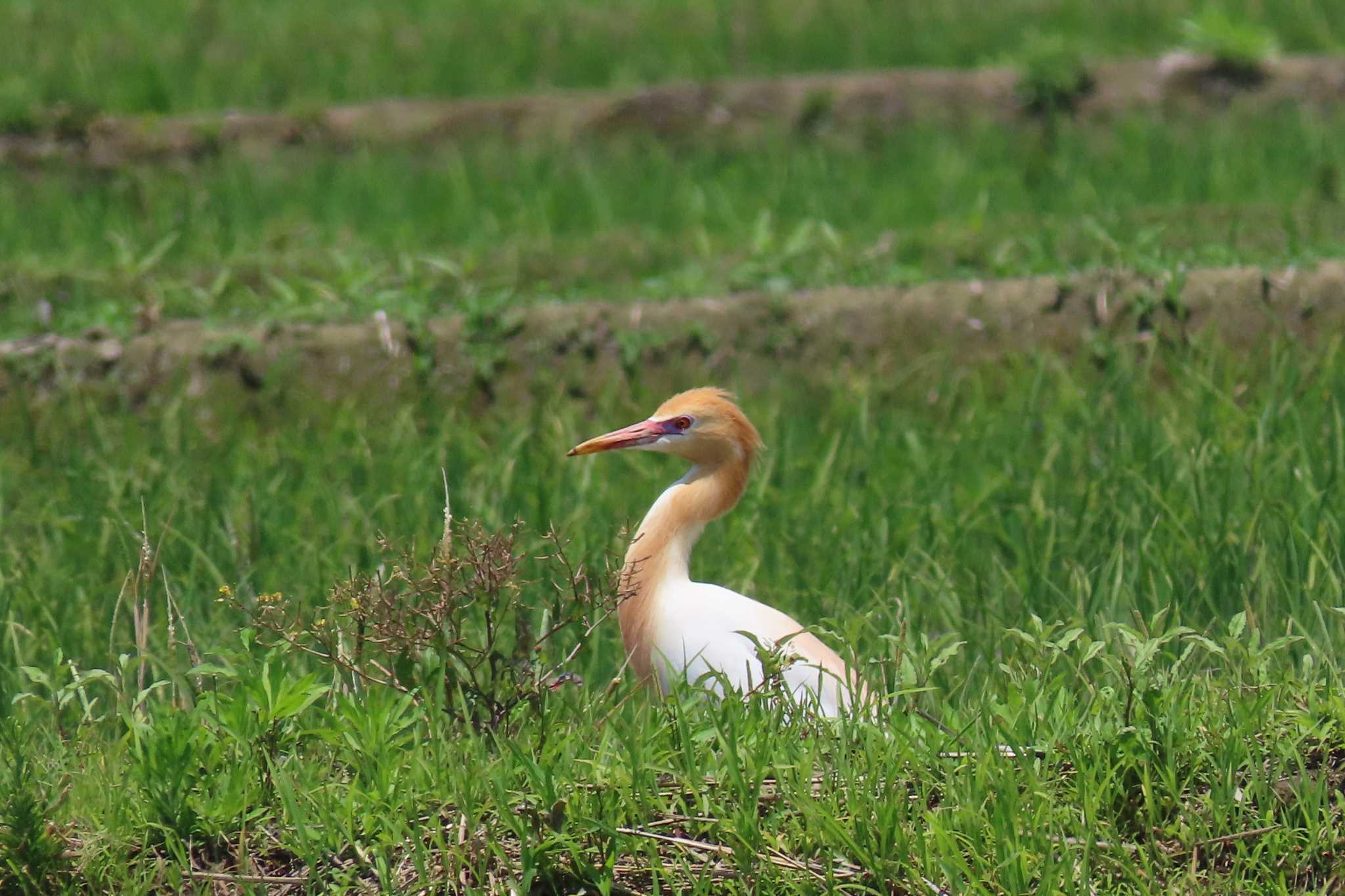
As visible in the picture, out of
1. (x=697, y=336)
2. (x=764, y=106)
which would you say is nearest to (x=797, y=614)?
(x=697, y=336)

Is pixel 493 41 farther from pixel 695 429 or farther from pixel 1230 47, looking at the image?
pixel 695 429

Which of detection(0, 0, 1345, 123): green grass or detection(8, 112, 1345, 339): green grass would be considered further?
detection(0, 0, 1345, 123): green grass

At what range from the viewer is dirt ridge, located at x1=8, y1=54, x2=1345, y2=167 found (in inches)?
284

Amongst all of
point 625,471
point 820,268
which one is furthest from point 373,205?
point 625,471

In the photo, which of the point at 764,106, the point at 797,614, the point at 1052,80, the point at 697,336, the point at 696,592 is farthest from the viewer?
the point at 764,106

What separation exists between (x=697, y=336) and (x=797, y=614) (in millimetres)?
1515

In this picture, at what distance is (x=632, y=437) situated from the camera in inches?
115

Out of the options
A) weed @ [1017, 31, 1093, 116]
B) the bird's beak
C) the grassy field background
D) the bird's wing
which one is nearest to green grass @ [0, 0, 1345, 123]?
the grassy field background

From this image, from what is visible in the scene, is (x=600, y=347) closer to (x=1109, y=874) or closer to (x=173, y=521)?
(x=173, y=521)

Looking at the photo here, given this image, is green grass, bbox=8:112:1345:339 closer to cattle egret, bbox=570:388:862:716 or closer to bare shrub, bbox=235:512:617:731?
cattle egret, bbox=570:388:862:716

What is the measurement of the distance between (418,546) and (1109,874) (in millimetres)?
1676

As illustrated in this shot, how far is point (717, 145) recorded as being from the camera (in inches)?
281

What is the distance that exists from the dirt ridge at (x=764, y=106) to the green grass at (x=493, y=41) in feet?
0.89

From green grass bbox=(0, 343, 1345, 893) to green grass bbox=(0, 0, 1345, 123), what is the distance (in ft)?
→ 11.4
